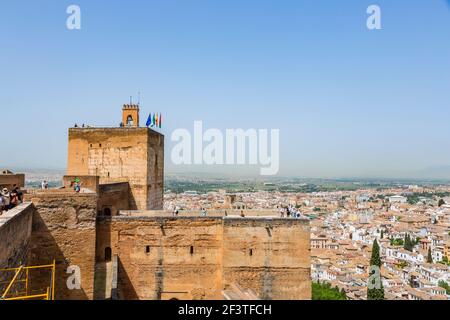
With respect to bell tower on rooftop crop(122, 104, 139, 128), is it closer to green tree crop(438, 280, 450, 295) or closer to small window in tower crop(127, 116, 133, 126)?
small window in tower crop(127, 116, 133, 126)

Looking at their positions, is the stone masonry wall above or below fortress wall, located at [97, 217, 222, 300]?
above

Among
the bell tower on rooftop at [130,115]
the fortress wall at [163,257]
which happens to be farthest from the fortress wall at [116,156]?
the fortress wall at [163,257]

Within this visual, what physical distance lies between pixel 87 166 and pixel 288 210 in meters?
10.4

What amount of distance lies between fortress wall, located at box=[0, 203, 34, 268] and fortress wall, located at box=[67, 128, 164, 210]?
7.39 meters

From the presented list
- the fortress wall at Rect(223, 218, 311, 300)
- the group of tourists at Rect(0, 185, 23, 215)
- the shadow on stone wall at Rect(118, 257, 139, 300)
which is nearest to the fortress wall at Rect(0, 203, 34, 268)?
the group of tourists at Rect(0, 185, 23, 215)

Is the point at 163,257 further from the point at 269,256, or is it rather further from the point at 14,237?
the point at 14,237

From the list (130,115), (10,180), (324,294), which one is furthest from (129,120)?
(324,294)

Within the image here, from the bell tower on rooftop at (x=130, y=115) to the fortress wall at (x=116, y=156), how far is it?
7.72ft

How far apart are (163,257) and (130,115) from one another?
10598mm

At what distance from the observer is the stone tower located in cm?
1941

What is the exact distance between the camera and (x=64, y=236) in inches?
495

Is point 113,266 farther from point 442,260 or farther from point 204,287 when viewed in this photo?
point 442,260
